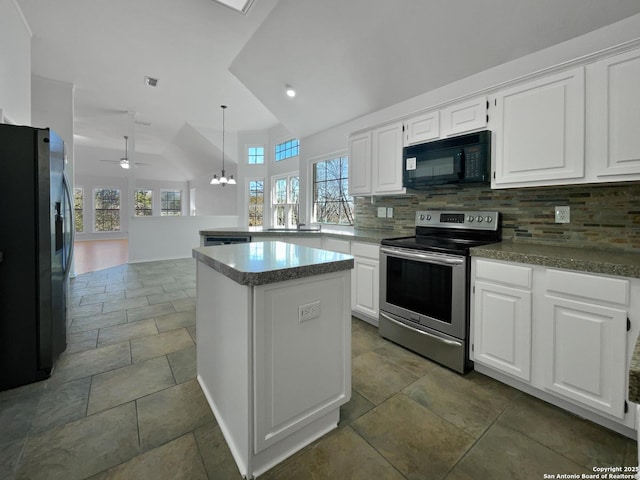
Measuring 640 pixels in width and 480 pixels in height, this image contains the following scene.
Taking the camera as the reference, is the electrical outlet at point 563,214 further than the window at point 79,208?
No

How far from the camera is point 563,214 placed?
210cm

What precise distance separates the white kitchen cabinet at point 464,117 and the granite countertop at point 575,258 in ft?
3.21

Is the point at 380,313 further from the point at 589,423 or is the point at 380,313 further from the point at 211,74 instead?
the point at 211,74

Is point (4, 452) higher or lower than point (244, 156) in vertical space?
lower

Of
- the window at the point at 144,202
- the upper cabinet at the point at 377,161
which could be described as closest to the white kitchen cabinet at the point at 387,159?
the upper cabinet at the point at 377,161

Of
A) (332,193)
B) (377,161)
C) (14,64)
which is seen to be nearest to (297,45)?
(377,161)

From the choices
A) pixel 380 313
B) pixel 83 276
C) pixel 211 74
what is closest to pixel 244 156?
pixel 211 74

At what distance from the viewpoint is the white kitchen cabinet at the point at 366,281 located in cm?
281

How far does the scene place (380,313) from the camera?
2701mm

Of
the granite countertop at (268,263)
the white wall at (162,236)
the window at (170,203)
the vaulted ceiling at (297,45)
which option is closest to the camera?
the granite countertop at (268,263)

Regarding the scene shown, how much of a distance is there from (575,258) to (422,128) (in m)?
1.61

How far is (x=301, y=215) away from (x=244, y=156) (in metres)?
2.97

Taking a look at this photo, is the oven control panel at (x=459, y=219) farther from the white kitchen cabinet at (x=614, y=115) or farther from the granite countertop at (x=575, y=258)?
the white kitchen cabinet at (x=614, y=115)

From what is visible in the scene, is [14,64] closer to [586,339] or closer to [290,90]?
[290,90]
